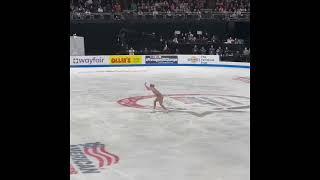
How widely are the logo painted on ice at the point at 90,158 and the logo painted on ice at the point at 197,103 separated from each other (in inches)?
182

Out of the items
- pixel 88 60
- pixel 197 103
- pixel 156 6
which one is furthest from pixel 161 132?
pixel 156 6

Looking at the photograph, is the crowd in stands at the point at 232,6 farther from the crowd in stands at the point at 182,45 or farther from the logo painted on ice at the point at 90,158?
the logo painted on ice at the point at 90,158

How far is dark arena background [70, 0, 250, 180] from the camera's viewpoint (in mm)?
8469

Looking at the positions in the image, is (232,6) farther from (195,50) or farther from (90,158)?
(90,158)

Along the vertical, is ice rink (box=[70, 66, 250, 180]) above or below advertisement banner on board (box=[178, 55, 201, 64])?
below

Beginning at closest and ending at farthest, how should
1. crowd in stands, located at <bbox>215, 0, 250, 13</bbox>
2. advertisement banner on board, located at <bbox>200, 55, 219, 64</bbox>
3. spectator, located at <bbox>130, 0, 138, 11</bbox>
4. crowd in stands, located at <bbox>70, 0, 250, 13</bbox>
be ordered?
advertisement banner on board, located at <bbox>200, 55, 219, 64</bbox>, crowd in stands, located at <bbox>70, 0, 250, 13</bbox>, spectator, located at <bbox>130, 0, 138, 11</bbox>, crowd in stands, located at <bbox>215, 0, 250, 13</bbox>

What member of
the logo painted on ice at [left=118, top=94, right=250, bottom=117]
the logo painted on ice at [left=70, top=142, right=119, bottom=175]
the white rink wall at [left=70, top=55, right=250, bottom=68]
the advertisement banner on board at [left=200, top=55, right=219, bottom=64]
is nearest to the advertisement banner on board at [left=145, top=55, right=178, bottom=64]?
the white rink wall at [left=70, top=55, right=250, bottom=68]

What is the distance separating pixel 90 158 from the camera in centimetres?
867

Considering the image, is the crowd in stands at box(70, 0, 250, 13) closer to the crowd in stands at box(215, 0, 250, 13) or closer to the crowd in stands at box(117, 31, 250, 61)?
the crowd in stands at box(215, 0, 250, 13)

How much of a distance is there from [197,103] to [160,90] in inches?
148

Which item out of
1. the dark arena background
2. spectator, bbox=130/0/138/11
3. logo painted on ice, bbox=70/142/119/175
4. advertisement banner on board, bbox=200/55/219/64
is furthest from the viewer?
spectator, bbox=130/0/138/11
